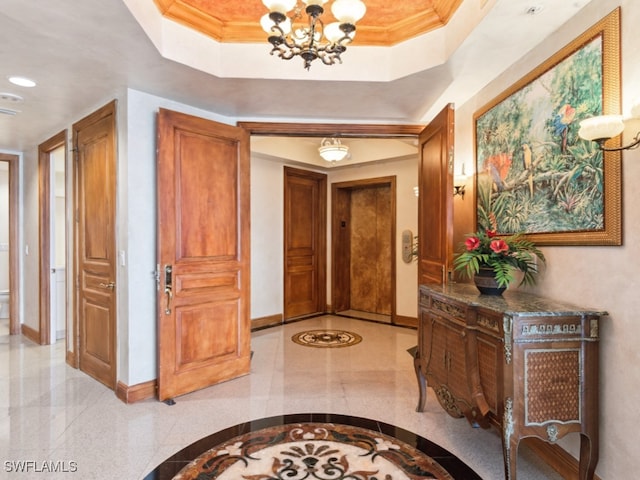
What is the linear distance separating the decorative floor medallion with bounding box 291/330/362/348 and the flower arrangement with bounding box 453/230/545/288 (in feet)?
8.57

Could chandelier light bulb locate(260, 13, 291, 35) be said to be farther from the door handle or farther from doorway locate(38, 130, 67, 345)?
doorway locate(38, 130, 67, 345)

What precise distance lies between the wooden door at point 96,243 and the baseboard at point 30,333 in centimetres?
150

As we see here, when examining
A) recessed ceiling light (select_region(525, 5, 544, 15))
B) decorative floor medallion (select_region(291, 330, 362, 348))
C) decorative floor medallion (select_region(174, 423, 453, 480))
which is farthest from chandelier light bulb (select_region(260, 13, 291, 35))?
decorative floor medallion (select_region(291, 330, 362, 348))

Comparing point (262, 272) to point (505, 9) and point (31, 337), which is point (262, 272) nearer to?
point (31, 337)

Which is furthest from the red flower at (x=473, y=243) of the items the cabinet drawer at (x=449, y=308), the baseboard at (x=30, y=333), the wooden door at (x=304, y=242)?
the baseboard at (x=30, y=333)

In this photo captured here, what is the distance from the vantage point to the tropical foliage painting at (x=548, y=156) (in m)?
1.84

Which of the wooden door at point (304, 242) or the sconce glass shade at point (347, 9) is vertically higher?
the sconce glass shade at point (347, 9)

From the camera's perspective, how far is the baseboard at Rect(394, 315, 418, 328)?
5359mm

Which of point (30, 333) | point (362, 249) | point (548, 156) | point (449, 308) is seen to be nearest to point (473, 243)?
point (449, 308)

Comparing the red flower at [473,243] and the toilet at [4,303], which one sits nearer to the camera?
the red flower at [473,243]

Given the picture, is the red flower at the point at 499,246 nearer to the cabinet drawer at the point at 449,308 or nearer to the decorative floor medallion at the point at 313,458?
the cabinet drawer at the point at 449,308

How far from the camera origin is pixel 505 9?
1.90 m

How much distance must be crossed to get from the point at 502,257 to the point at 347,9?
1607 millimetres

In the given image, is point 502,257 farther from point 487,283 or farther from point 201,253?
point 201,253
